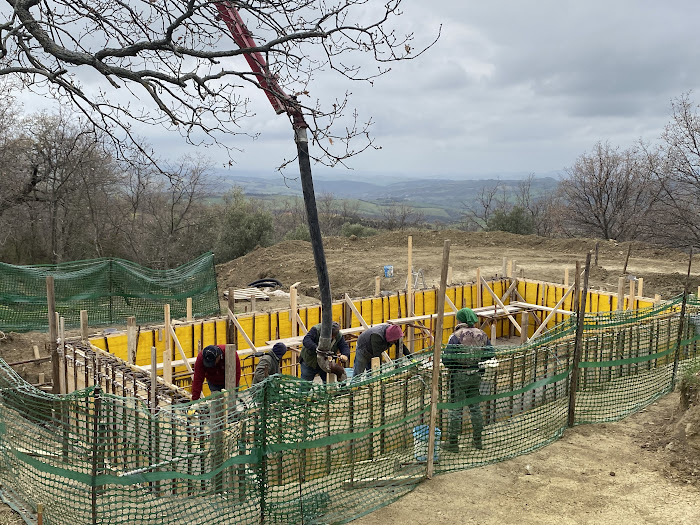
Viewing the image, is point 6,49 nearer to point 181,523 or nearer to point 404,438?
point 181,523

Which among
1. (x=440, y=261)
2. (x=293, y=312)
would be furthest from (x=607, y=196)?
(x=293, y=312)

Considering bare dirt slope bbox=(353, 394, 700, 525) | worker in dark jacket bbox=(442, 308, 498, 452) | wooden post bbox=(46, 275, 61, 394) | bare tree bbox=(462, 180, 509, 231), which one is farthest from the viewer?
bare tree bbox=(462, 180, 509, 231)

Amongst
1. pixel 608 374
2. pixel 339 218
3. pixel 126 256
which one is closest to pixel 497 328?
pixel 608 374

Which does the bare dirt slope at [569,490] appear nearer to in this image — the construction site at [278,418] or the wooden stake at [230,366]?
the construction site at [278,418]

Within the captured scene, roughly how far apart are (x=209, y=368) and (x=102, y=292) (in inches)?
313

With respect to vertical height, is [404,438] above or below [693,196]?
below

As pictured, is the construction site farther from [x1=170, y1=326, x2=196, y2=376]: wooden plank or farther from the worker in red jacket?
the worker in red jacket

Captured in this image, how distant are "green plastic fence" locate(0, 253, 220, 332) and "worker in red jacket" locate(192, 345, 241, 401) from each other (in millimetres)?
7298

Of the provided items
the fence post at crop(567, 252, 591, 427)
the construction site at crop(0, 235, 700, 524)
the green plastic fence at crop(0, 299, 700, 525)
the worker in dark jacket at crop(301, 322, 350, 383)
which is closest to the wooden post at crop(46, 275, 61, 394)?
the construction site at crop(0, 235, 700, 524)

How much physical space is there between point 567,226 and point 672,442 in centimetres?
2971

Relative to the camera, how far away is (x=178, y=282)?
14477mm

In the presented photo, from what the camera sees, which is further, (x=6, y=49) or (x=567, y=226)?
(x=567, y=226)

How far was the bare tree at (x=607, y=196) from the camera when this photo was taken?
31250 millimetres

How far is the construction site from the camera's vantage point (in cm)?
482
